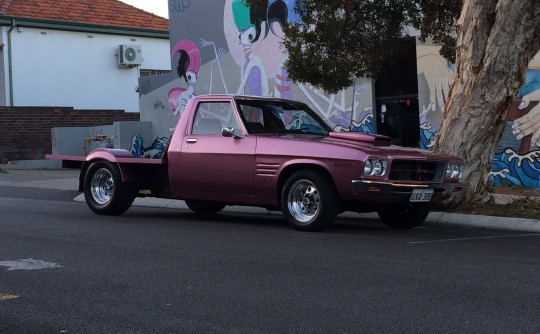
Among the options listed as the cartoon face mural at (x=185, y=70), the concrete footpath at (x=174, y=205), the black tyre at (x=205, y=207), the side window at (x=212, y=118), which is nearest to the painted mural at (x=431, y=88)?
the concrete footpath at (x=174, y=205)

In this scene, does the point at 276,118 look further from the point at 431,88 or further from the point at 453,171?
the point at 431,88

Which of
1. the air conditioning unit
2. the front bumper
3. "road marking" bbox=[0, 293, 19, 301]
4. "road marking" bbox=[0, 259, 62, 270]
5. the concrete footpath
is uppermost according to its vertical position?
the air conditioning unit

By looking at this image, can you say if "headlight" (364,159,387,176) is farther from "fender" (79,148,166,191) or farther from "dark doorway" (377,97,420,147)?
"dark doorway" (377,97,420,147)

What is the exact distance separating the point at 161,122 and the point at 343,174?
14.5 m

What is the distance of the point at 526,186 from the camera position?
50.5 feet

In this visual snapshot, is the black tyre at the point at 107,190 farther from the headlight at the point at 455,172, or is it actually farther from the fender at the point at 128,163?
the headlight at the point at 455,172

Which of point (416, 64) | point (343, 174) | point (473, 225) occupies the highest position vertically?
point (416, 64)

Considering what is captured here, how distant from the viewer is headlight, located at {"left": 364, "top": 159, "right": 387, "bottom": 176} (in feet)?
31.0

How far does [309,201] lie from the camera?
999cm

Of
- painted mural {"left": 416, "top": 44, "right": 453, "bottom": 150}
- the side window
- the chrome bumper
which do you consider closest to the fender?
the side window

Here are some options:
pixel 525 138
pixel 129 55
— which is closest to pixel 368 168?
pixel 525 138

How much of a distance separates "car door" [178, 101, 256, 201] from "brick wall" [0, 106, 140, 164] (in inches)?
672

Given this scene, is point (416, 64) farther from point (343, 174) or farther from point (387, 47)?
point (343, 174)

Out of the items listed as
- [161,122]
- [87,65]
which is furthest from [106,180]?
[87,65]
